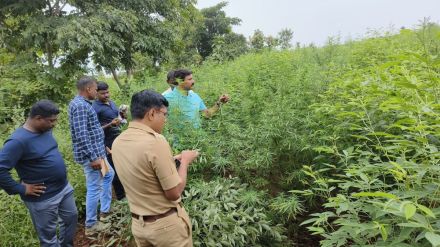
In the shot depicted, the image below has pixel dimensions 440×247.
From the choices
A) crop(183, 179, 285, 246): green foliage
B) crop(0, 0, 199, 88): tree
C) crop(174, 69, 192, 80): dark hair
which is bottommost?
crop(183, 179, 285, 246): green foliage

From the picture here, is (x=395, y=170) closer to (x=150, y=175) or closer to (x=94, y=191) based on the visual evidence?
(x=150, y=175)

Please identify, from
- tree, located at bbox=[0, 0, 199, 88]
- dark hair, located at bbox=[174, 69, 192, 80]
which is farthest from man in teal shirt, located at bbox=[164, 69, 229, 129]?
tree, located at bbox=[0, 0, 199, 88]

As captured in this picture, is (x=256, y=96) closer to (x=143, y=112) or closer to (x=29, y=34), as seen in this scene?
(x=143, y=112)

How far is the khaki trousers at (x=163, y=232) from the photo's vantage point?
2.23 metres

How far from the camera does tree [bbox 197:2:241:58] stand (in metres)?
22.4

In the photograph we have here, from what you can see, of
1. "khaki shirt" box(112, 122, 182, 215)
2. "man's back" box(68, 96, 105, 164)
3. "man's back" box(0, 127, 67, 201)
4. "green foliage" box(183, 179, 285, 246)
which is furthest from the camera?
"man's back" box(68, 96, 105, 164)

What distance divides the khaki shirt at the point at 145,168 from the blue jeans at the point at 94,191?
183 cm

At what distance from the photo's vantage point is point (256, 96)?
425cm

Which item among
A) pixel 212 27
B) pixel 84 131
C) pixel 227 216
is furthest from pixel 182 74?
pixel 212 27

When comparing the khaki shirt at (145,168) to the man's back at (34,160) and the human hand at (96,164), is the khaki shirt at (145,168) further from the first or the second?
the human hand at (96,164)

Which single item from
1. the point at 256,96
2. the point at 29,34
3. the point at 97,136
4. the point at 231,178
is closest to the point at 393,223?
the point at 231,178

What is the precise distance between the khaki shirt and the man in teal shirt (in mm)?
1547

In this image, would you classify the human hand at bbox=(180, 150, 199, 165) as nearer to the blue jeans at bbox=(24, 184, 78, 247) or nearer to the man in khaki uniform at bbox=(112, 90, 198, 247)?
the man in khaki uniform at bbox=(112, 90, 198, 247)

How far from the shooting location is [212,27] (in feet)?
77.6
